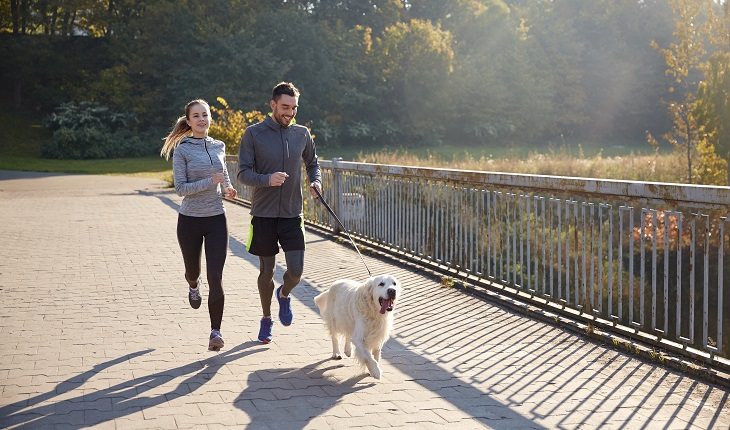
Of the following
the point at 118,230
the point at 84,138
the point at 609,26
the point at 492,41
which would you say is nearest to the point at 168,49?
the point at 84,138

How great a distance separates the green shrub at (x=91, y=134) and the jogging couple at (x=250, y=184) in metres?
46.8

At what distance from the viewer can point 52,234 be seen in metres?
16.7

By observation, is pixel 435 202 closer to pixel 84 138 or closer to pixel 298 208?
pixel 298 208

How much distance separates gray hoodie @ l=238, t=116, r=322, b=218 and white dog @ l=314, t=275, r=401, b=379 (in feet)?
2.90

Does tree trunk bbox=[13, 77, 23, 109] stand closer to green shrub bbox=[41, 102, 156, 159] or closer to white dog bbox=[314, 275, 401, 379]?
green shrub bbox=[41, 102, 156, 159]

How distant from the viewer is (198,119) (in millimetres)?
7414

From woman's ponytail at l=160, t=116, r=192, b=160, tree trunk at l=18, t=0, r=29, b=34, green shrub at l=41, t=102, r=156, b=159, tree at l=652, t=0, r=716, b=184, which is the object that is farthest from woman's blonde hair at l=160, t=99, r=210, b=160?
tree trunk at l=18, t=0, r=29, b=34

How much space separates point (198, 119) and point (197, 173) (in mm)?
429

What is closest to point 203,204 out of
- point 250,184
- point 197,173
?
point 197,173

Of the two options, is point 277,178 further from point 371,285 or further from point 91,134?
point 91,134

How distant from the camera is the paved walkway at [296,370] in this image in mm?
5543

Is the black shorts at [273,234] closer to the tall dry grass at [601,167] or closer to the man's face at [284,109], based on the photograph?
the man's face at [284,109]

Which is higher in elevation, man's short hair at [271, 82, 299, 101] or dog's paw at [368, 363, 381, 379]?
man's short hair at [271, 82, 299, 101]

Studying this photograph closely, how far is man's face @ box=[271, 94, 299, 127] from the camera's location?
7.34 meters
